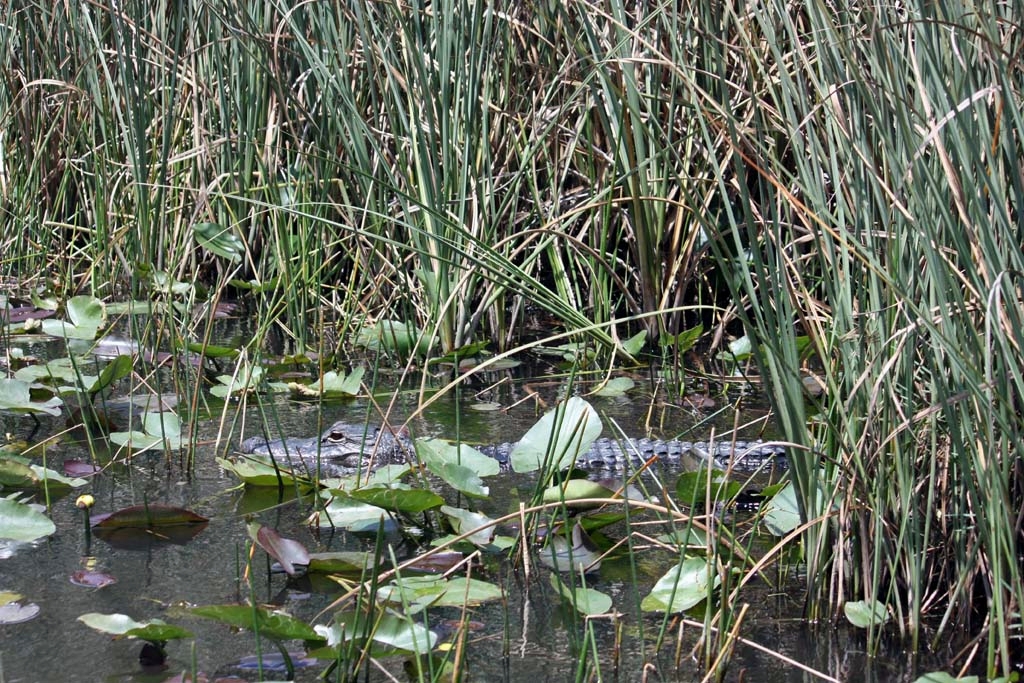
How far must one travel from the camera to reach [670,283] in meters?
3.23

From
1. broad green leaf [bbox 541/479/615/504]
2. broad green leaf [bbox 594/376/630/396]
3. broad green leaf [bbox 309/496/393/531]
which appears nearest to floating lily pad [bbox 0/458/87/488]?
broad green leaf [bbox 309/496/393/531]

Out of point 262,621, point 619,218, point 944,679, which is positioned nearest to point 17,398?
point 262,621

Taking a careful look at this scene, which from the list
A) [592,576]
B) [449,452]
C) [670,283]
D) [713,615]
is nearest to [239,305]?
[670,283]

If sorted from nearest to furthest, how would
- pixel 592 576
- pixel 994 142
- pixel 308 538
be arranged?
1. pixel 994 142
2. pixel 592 576
3. pixel 308 538

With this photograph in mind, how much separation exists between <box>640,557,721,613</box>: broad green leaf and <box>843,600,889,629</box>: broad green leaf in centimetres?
19

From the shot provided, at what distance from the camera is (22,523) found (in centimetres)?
193

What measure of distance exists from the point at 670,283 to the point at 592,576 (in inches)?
57.7

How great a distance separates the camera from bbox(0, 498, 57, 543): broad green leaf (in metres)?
1.91

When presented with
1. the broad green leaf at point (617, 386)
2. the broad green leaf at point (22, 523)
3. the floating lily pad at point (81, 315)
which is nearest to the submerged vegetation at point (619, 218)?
the floating lily pad at point (81, 315)

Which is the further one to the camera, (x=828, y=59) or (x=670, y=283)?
(x=670, y=283)

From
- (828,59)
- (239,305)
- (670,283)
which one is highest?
(828,59)

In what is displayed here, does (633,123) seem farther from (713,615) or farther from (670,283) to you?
(713,615)

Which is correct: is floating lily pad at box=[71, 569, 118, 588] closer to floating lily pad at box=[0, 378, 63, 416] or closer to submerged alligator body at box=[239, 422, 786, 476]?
submerged alligator body at box=[239, 422, 786, 476]

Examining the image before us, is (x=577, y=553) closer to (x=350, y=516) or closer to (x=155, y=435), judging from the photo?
(x=350, y=516)
